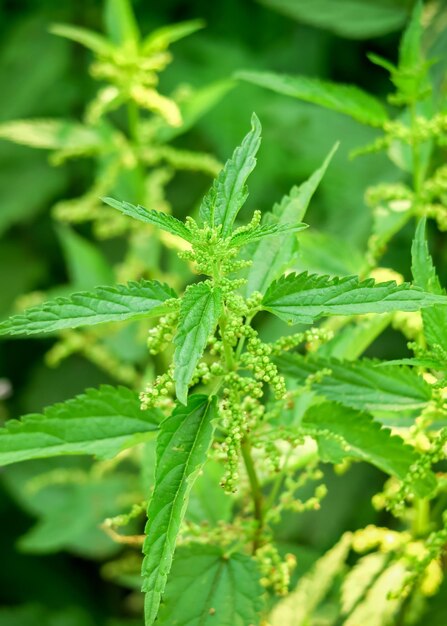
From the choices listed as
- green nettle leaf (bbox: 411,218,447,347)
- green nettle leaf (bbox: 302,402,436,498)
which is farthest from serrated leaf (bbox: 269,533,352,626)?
→ green nettle leaf (bbox: 411,218,447,347)

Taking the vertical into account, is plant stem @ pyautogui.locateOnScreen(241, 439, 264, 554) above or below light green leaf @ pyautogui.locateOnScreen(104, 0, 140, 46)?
below

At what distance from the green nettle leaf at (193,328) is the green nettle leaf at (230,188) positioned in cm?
9

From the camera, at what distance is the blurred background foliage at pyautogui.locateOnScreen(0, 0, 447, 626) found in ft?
6.78

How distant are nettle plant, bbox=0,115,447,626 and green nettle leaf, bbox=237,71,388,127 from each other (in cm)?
22

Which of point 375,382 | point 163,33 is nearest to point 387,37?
point 163,33

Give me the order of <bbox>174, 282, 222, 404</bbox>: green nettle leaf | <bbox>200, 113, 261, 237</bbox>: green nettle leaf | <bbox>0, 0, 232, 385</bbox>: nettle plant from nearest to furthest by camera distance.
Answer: <bbox>174, 282, 222, 404</bbox>: green nettle leaf, <bbox>200, 113, 261, 237</bbox>: green nettle leaf, <bbox>0, 0, 232, 385</bbox>: nettle plant

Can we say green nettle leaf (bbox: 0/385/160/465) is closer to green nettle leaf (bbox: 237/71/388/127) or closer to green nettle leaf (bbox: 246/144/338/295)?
green nettle leaf (bbox: 246/144/338/295)

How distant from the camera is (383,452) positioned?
106cm

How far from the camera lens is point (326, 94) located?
4.29ft

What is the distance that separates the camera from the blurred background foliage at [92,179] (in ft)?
6.78

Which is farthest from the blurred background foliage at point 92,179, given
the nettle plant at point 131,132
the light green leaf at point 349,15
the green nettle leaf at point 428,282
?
the green nettle leaf at point 428,282

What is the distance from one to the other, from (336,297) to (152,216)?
0.22 metres

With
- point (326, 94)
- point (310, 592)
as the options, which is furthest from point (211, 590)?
point (326, 94)

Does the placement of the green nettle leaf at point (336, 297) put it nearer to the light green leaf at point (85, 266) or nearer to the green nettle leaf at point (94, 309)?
the green nettle leaf at point (94, 309)
